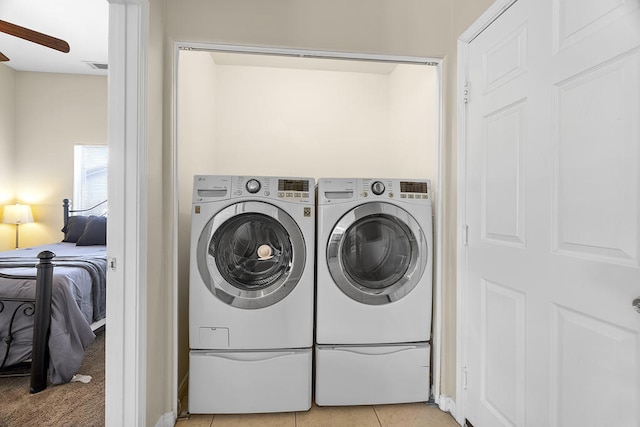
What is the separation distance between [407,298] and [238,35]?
1732mm

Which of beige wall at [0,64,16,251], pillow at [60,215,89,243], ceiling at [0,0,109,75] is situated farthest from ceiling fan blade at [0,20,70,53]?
beige wall at [0,64,16,251]

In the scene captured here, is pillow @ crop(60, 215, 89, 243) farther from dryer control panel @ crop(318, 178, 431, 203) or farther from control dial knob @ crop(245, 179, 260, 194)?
dryer control panel @ crop(318, 178, 431, 203)

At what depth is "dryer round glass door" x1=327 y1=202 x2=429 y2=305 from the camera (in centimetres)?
195

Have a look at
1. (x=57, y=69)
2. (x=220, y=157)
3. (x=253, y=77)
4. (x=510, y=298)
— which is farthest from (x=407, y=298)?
(x=57, y=69)

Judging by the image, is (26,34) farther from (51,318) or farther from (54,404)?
(54,404)

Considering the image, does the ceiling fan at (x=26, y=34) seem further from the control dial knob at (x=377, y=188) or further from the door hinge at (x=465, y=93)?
the door hinge at (x=465, y=93)

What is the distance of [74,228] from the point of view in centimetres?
398

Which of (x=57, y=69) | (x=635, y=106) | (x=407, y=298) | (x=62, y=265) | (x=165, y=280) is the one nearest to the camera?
(x=635, y=106)

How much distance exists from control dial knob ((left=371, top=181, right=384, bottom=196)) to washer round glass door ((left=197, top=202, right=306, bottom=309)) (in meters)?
0.49

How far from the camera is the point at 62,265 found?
257 cm

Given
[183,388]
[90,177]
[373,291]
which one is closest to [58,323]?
[183,388]

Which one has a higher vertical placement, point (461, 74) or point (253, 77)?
point (253, 77)

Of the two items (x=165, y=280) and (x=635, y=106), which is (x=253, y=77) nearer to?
(x=165, y=280)

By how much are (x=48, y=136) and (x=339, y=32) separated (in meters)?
4.38
